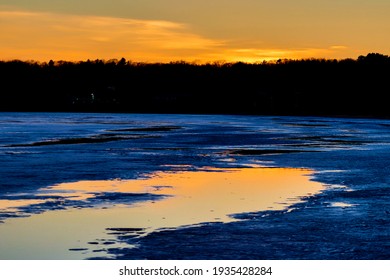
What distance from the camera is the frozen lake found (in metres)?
10.7

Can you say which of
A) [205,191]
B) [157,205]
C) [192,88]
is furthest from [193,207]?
[192,88]

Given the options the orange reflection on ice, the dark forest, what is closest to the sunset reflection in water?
the orange reflection on ice

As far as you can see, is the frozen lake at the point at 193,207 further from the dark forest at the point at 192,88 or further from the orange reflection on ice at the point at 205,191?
the dark forest at the point at 192,88

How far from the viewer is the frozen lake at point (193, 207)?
1068cm

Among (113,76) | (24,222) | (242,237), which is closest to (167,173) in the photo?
(24,222)

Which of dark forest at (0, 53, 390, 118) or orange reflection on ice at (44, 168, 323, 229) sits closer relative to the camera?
orange reflection on ice at (44, 168, 323, 229)

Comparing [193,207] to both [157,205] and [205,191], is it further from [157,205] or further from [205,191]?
[205,191]

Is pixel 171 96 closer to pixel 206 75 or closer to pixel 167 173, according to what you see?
pixel 206 75

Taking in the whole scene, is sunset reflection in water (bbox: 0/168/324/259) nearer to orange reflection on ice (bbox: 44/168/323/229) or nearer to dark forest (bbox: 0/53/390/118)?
orange reflection on ice (bbox: 44/168/323/229)

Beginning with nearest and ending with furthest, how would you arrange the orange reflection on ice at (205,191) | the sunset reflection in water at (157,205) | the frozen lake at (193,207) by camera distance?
1. the frozen lake at (193,207)
2. the sunset reflection in water at (157,205)
3. the orange reflection on ice at (205,191)

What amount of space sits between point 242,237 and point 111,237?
1793 mm

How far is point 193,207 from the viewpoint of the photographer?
1459 cm

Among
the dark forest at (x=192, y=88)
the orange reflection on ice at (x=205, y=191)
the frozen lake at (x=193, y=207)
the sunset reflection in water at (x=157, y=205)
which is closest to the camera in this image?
A: the frozen lake at (x=193, y=207)

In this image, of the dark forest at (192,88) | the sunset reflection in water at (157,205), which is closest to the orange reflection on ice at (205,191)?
the sunset reflection in water at (157,205)
